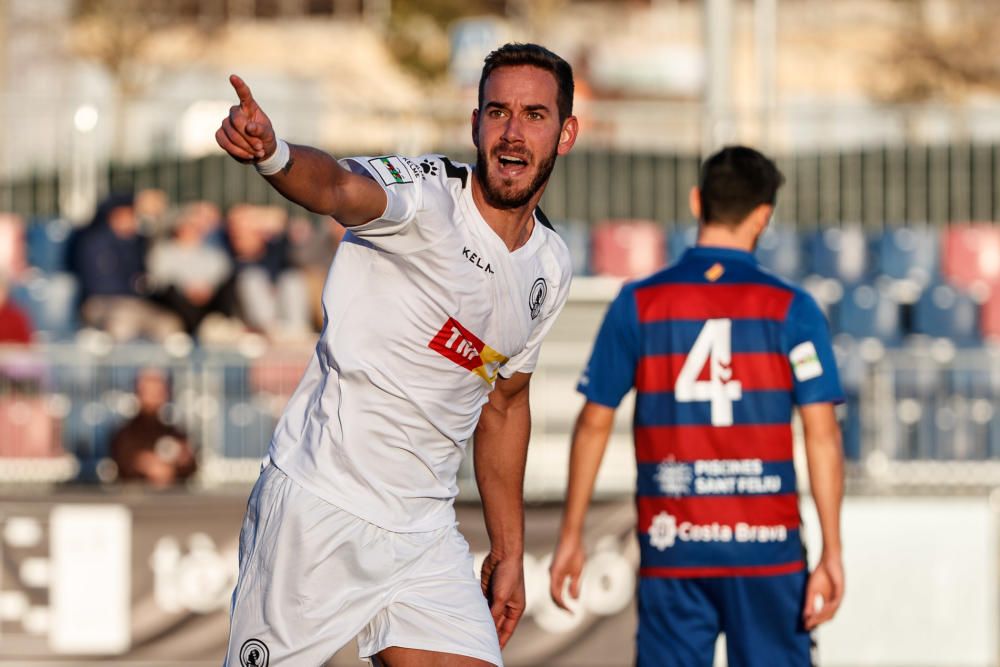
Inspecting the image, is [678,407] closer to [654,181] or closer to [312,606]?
[312,606]

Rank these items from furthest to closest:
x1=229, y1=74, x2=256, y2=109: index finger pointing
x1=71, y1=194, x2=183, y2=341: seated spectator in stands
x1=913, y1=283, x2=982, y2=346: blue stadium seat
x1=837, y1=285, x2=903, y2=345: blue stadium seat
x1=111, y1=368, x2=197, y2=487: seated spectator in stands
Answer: x1=913, y1=283, x2=982, y2=346: blue stadium seat → x1=837, y1=285, x2=903, y2=345: blue stadium seat → x1=71, y1=194, x2=183, y2=341: seated spectator in stands → x1=111, y1=368, x2=197, y2=487: seated spectator in stands → x1=229, y1=74, x2=256, y2=109: index finger pointing

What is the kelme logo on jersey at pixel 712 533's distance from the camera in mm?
5586

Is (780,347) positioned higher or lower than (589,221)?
lower

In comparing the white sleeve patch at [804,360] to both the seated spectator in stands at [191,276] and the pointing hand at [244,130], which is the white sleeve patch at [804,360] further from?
the seated spectator in stands at [191,276]

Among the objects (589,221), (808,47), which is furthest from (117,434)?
(808,47)

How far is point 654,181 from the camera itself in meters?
16.5

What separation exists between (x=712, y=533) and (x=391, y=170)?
84.0 inches

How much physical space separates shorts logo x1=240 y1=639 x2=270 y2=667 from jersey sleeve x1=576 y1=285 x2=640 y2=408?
185 centimetres

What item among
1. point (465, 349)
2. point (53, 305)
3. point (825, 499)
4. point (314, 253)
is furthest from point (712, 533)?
point (53, 305)

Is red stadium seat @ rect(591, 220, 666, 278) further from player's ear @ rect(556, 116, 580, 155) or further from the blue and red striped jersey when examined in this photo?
player's ear @ rect(556, 116, 580, 155)

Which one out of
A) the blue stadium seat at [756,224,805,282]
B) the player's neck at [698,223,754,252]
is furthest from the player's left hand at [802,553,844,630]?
the blue stadium seat at [756,224,805,282]

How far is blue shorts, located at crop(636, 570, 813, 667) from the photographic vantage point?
5492 millimetres

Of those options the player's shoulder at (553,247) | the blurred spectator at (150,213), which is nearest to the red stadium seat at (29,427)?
the blurred spectator at (150,213)

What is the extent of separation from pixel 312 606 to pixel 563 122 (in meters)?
1.50
